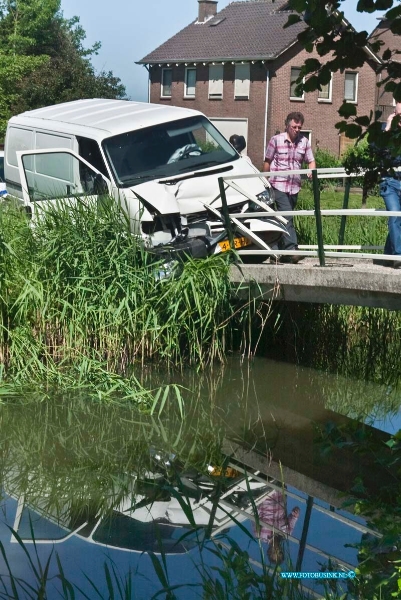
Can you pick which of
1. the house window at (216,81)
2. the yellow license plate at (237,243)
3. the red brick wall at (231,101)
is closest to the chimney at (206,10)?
the red brick wall at (231,101)

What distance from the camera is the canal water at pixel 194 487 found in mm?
5234

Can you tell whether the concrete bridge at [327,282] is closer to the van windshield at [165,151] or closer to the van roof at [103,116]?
the van windshield at [165,151]

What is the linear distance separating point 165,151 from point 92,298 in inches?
91.4

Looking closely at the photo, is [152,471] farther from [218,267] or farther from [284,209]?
[284,209]

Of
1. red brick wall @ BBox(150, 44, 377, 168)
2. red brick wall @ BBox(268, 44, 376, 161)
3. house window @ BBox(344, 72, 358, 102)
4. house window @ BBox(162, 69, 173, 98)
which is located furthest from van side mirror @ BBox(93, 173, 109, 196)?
house window @ BBox(162, 69, 173, 98)

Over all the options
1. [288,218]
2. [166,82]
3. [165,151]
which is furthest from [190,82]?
[288,218]

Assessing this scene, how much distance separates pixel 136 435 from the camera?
815 cm

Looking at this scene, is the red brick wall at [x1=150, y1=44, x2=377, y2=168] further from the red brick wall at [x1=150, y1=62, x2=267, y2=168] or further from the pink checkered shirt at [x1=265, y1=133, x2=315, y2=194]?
the pink checkered shirt at [x1=265, y1=133, x2=315, y2=194]

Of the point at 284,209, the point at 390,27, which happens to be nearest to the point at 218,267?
the point at 284,209

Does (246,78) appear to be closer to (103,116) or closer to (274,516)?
(103,116)

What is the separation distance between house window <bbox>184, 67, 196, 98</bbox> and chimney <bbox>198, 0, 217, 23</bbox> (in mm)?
4588

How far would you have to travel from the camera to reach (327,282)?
934 centimetres

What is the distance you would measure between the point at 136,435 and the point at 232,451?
85 centimetres

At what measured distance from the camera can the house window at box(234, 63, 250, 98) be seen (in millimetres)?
49031
